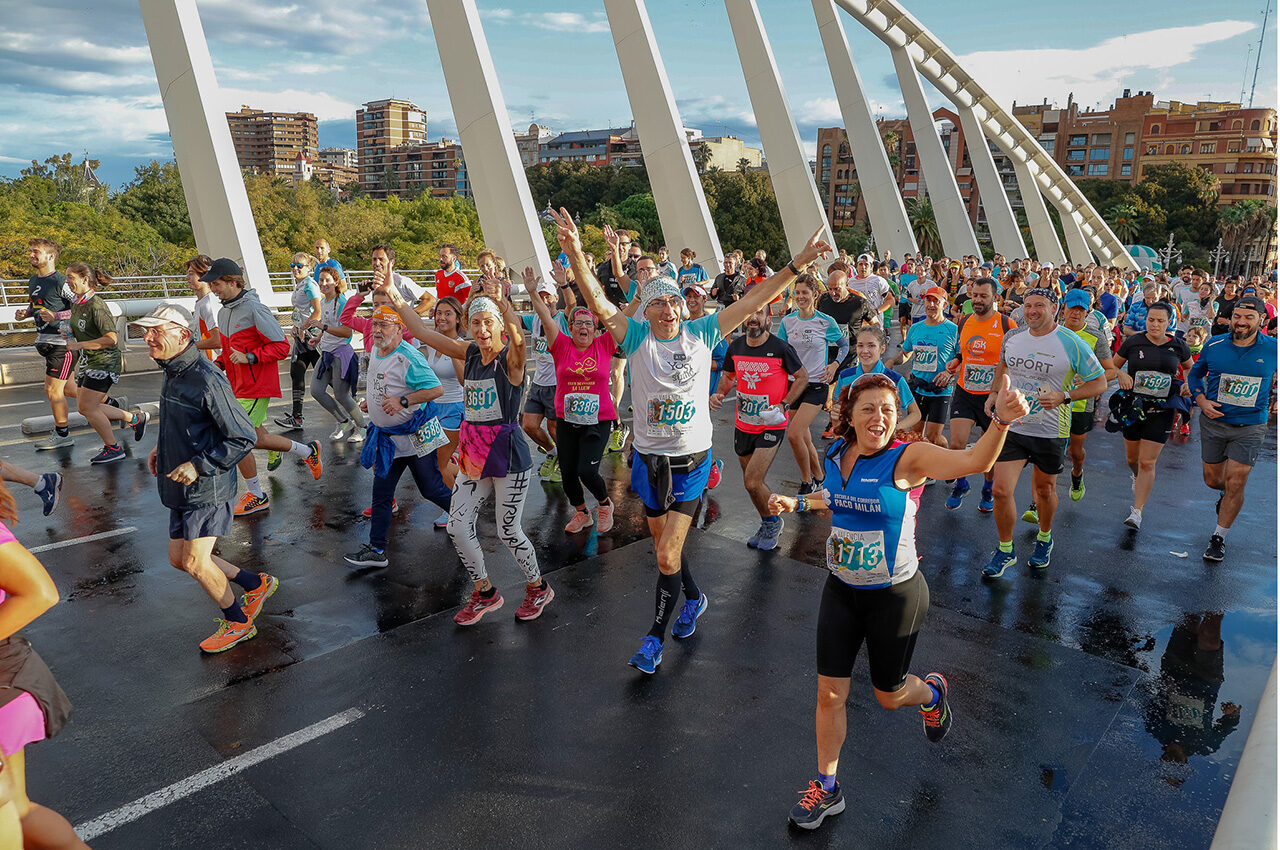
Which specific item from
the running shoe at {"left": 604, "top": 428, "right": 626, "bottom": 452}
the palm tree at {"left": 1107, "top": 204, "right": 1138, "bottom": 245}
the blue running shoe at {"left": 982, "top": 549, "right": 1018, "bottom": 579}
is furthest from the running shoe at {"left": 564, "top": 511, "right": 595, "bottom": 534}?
the palm tree at {"left": 1107, "top": 204, "right": 1138, "bottom": 245}

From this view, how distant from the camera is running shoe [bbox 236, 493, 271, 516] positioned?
7262 mm

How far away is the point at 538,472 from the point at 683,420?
15.1ft

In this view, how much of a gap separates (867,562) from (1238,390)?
209 inches

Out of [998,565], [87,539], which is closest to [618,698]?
[998,565]

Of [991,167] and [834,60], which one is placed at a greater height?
[834,60]

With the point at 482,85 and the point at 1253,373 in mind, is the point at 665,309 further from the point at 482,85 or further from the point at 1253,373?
the point at 482,85

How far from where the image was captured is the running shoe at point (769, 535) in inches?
261

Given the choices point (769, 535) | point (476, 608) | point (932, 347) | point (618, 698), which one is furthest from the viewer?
point (932, 347)

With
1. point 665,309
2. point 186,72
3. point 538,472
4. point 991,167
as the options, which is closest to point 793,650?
point 665,309

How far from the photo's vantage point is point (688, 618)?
5.11m

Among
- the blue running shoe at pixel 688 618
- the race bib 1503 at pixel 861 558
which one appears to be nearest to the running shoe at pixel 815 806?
the race bib 1503 at pixel 861 558

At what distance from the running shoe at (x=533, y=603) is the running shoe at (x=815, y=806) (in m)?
2.29

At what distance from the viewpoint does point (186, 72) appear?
16375mm

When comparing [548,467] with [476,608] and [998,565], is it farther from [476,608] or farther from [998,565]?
[998,565]
